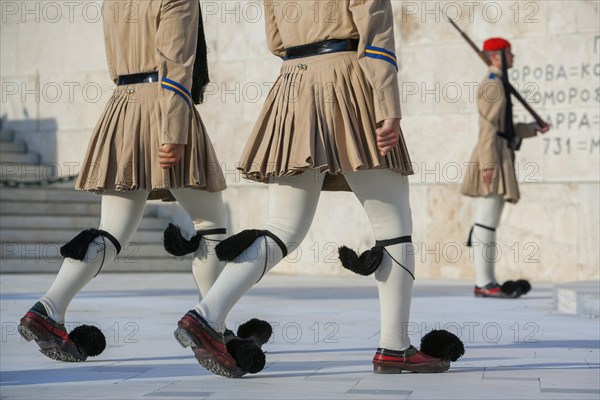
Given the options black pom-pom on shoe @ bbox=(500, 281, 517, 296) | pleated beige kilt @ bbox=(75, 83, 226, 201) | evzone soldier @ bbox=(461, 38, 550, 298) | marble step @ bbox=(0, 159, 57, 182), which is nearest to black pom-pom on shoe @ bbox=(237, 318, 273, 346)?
pleated beige kilt @ bbox=(75, 83, 226, 201)

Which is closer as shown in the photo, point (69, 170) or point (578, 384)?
point (578, 384)

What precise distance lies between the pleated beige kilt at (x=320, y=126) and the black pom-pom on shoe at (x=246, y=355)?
0.63 metres

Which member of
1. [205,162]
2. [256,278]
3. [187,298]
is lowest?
[187,298]

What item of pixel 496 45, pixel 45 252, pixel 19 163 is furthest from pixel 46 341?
pixel 19 163

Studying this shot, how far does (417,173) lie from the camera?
12281 mm

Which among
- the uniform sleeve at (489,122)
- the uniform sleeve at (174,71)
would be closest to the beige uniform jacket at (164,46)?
the uniform sleeve at (174,71)

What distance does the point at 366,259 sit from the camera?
4.60 meters

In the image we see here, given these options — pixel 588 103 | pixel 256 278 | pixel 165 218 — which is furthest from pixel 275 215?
pixel 165 218

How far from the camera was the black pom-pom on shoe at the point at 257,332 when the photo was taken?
16.4 feet

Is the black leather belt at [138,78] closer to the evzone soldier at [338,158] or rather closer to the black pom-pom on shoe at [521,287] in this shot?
the evzone soldier at [338,158]

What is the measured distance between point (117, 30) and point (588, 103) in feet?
23.2

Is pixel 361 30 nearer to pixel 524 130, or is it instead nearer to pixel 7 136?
pixel 524 130

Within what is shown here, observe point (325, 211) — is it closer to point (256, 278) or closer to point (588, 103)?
point (588, 103)

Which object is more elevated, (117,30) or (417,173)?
(117,30)
